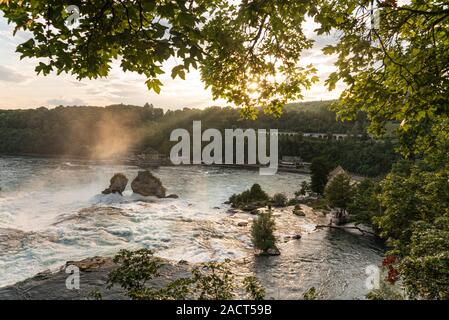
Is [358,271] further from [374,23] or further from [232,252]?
[374,23]

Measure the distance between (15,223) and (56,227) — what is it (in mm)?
6499

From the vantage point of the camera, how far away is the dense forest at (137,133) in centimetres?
10626

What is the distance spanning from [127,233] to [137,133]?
14662 cm

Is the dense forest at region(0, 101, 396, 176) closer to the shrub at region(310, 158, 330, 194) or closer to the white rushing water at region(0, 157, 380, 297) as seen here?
the shrub at region(310, 158, 330, 194)

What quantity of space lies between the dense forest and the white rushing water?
62709mm

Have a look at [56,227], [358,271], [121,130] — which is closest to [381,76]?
[358,271]

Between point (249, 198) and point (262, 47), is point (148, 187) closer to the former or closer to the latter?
point (249, 198)

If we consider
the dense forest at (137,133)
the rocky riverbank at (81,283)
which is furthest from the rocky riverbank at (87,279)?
the dense forest at (137,133)

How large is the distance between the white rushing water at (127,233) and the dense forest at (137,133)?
62.7 m

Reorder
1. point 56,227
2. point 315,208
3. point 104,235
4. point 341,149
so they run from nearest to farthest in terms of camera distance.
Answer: point 104,235, point 56,227, point 315,208, point 341,149

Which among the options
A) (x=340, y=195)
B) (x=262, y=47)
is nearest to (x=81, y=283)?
(x=262, y=47)

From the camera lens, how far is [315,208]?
48219 mm

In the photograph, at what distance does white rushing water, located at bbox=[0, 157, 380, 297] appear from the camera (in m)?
27.4

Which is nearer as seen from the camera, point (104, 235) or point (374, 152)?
point (104, 235)
